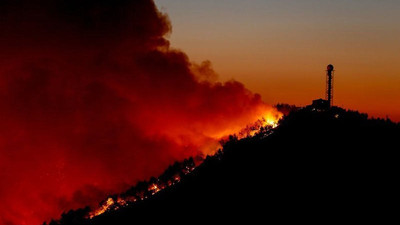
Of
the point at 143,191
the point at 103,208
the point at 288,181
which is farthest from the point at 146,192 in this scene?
the point at 288,181

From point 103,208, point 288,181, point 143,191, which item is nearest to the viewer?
point 288,181

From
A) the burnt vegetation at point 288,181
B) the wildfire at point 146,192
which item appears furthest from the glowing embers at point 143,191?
the burnt vegetation at point 288,181

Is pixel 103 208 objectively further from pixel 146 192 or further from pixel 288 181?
pixel 288 181

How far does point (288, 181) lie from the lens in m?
38.5

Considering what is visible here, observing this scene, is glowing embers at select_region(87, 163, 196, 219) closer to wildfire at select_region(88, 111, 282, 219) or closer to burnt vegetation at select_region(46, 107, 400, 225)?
wildfire at select_region(88, 111, 282, 219)

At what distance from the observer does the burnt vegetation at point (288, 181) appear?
34.7 meters

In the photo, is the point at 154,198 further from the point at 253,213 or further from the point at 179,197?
the point at 253,213

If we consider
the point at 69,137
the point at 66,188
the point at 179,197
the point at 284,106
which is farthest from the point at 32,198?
the point at 179,197

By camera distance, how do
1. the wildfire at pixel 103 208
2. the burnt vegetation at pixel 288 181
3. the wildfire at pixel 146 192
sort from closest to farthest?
the burnt vegetation at pixel 288 181
the wildfire at pixel 103 208
the wildfire at pixel 146 192

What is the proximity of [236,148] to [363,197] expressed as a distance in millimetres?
14001

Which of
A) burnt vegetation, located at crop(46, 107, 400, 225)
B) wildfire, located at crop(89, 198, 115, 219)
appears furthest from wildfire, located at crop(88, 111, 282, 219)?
burnt vegetation, located at crop(46, 107, 400, 225)

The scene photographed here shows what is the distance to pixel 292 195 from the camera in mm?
36406

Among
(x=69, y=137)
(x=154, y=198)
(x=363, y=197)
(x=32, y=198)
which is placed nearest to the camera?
(x=363, y=197)

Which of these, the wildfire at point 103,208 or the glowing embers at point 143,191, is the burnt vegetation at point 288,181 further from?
the wildfire at point 103,208
